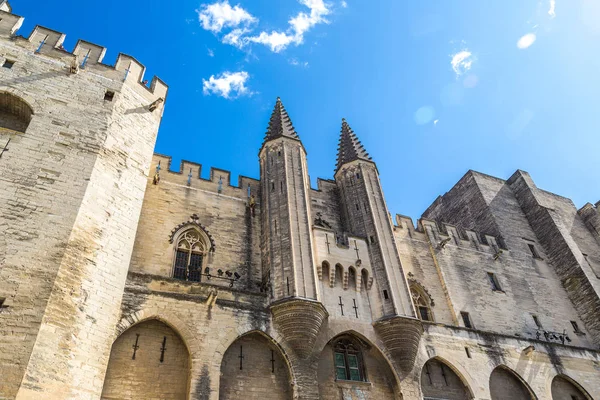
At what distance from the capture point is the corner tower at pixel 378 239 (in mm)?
12977

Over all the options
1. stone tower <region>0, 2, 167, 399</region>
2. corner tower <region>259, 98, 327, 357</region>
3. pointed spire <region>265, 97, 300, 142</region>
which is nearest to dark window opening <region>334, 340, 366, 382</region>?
corner tower <region>259, 98, 327, 357</region>

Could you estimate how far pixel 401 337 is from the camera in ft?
42.3

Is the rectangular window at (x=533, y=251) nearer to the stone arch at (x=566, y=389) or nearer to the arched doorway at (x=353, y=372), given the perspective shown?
the stone arch at (x=566, y=389)

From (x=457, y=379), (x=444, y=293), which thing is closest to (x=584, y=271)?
(x=444, y=293)

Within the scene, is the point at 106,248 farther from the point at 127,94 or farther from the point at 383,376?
the point at 383,376

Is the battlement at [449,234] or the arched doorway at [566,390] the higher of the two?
the battlement at [449,234]

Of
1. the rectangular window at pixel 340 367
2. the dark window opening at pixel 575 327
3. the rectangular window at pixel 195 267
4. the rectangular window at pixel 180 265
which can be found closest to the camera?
the rectangular window at pixel 340 367

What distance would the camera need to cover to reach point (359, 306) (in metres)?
13.7

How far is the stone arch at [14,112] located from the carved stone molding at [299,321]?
838 cm

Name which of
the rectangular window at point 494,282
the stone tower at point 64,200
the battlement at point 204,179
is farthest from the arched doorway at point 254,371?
the rectangular window at point 494,282

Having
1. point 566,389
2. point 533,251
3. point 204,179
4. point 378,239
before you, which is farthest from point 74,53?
point 533,251

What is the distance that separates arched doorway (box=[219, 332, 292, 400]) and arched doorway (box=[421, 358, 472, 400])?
465cm

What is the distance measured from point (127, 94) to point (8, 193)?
5310mm

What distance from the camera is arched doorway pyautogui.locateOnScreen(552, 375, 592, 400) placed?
15.2 m
